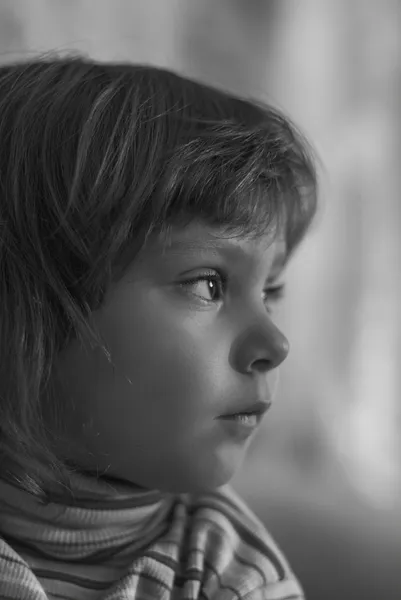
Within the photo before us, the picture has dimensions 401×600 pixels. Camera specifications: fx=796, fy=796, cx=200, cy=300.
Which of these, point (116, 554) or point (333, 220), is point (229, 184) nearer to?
point (116, 554)

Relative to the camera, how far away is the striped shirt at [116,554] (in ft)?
1.88

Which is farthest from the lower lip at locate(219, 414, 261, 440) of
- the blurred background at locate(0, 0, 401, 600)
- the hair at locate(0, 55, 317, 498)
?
the blurred background at locate(0, 0, 401, 600)

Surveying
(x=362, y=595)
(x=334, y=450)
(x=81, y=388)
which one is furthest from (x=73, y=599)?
(x=334, y=450)

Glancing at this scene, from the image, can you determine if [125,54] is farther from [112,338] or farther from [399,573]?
[399,573]

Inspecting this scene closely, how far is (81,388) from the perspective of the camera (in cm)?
55

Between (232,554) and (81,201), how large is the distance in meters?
0.30

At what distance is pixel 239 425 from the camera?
562mm

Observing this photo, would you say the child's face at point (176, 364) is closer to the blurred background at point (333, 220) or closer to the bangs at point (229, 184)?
the bangs at point (229, 184)

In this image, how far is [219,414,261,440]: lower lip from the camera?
56 centimetres

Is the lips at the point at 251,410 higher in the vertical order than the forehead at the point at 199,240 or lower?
lower

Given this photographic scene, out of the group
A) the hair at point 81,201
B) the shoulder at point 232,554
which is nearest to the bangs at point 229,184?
the hair at point 81,201

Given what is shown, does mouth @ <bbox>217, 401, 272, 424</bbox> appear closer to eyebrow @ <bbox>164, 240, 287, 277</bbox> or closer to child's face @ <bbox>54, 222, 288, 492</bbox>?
child's face @ <bbox>54, 222, 288, 492</bbox>

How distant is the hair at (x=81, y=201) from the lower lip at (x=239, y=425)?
100mm

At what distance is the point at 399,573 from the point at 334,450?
0.20 m
